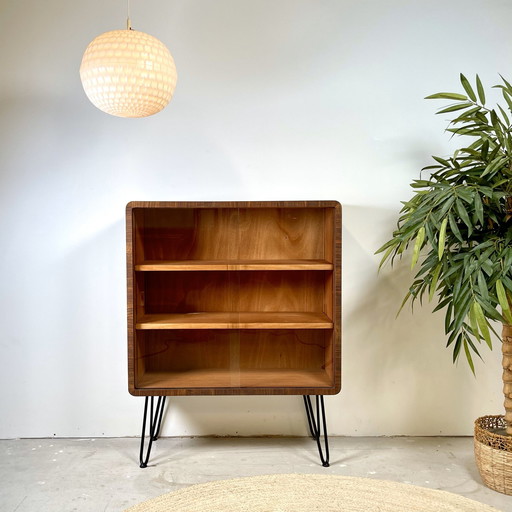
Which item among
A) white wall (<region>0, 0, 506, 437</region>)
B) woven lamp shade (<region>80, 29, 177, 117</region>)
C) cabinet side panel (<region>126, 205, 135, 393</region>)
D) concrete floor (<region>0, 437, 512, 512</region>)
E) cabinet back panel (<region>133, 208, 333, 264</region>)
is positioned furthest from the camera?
white wall (<region>0, 0, 506, 437</region>)

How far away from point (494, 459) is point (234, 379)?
1.14 m

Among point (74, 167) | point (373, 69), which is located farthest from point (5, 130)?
point (373, 69)

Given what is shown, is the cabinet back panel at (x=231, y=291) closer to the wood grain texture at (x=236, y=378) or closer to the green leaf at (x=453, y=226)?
the wood grain texture at (x=236, y=378)

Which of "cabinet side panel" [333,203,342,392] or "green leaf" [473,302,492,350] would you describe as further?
"cabinet side panel" [333,203,342,392]

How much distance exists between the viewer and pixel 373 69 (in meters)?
2.90

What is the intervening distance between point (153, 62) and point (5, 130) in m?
1.33

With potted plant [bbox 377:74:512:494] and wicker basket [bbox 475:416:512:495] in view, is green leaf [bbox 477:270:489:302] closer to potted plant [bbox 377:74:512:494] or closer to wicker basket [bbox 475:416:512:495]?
potted plant [bbox 377:74:512:494]

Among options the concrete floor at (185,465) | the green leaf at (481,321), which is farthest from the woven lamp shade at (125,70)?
the concrete floor at (185,465)

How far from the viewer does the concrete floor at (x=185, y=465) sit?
231cm

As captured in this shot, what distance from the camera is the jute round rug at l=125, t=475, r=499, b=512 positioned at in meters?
2.06

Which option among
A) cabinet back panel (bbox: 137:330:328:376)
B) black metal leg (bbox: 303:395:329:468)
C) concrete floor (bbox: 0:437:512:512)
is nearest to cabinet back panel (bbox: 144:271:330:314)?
cabinet back panel (bbox: 137:330:328:376)

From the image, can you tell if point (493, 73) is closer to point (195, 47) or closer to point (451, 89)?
point (451, 89)

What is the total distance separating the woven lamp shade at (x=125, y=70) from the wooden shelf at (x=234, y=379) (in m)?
1.25

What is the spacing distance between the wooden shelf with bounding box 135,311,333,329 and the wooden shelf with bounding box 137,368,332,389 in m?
0.24
